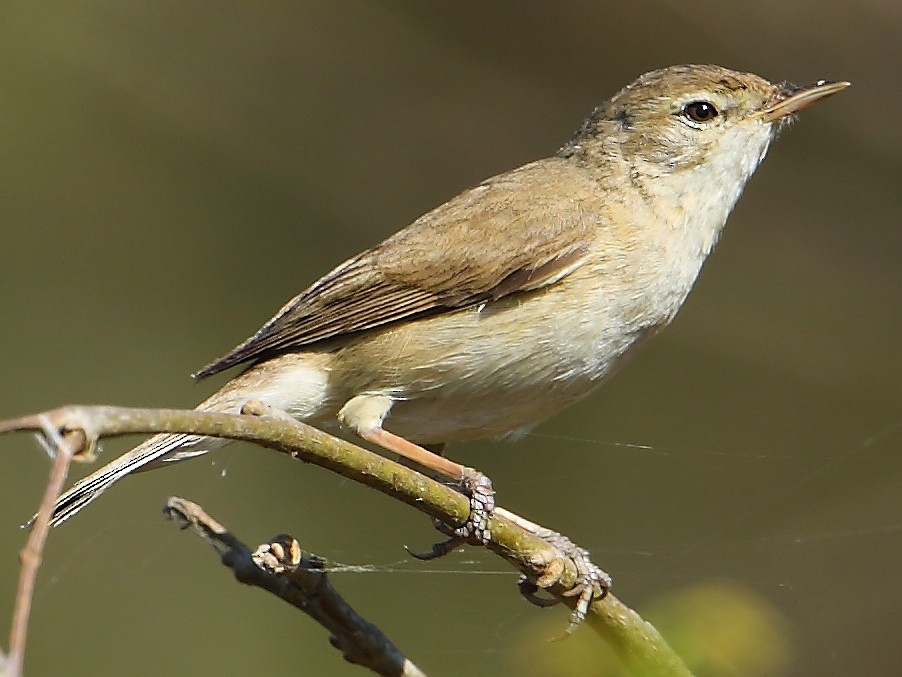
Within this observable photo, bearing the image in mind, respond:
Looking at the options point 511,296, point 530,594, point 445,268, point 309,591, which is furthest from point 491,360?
point 309,591

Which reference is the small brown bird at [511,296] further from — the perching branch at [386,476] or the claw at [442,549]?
the perching branch at [386,476]

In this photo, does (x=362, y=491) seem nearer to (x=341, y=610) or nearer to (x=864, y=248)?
(x=864, y=248)

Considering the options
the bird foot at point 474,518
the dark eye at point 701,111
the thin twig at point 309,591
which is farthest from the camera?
the dark eye at point 701,111

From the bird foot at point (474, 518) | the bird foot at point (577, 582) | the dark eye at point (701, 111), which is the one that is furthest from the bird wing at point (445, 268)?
the bird foot at point (577, 582)

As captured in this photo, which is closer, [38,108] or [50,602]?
[50,602]

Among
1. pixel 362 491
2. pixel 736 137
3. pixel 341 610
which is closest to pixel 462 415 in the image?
pixel 341 610

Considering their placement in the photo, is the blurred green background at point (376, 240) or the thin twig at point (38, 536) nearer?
the thin twig at point (38, 536)

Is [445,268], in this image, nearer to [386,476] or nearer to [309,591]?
[309,591]

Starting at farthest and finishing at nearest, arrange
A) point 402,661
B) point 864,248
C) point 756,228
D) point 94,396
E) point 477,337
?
point 94,396
point 756,228
point 864,248
point 477,337
point 402,661
